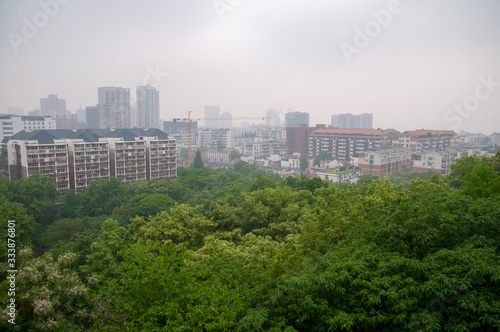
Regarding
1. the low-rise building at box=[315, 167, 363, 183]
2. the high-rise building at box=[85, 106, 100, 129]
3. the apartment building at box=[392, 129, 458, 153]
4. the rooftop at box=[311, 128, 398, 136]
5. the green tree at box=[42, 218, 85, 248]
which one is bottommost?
the green tree at box=[42, 218, 85, 248]

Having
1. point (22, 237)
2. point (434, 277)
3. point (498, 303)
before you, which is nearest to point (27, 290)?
point (434, 277)

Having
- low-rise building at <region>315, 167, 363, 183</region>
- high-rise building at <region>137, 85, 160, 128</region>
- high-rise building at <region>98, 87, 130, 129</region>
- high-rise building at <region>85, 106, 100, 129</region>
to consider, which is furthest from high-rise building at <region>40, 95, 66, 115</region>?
low-rise building at <region>315, 167, 363, 183</region>

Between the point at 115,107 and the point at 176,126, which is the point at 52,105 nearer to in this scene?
the point at 115,107

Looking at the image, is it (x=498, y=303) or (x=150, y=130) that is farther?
(x=150, y=130)

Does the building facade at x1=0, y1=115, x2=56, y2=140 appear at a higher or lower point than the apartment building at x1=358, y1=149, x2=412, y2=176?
higher

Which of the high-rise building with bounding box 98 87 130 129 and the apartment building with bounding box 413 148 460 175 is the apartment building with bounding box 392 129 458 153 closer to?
the apartment building with bounding box 413 148 460 175

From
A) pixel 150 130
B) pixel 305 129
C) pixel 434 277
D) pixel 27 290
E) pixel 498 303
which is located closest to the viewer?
pixel 498 303

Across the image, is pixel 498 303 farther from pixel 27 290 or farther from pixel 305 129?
pixel 305 129

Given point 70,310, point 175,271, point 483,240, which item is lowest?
point 70,310
